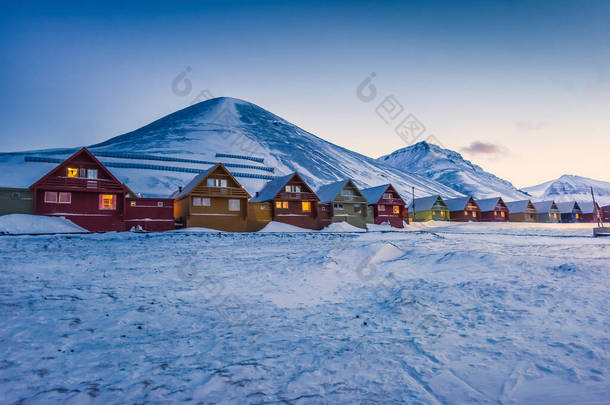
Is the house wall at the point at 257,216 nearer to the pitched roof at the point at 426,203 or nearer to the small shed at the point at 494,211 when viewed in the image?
the pitched roof at the point at 426,203

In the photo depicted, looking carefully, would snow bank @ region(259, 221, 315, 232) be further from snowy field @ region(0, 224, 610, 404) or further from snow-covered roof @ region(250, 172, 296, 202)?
snowy field @ region(0, 224, 610, 404)

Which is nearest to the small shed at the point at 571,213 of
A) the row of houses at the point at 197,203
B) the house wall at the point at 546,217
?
the house wall at the point at 546,217

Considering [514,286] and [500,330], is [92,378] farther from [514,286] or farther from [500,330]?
[514,286]

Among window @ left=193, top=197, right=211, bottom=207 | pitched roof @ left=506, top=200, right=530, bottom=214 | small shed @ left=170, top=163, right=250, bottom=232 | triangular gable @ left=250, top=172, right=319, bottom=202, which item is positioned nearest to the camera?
small shed @ left=170, top=163, right=250, bottom=232

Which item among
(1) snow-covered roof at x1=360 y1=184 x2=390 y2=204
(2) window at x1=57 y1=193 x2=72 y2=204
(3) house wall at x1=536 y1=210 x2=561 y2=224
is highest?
(1) snow-covered roof at x1=360 y1=184 x2=390 y2=204

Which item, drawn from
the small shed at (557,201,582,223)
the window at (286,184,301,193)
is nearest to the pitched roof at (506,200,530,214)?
the small shed at (557,201,582,223)

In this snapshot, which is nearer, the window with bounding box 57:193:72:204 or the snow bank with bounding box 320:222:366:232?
the window with bounding box 57:193:72:204

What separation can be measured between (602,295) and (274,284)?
31.0 ft

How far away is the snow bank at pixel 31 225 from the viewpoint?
24.7 m

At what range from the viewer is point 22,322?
7.05 meters

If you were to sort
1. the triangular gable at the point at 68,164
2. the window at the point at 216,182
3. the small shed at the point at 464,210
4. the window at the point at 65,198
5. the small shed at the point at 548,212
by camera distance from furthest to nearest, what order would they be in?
the small shed at the point at 548,212, the small shed at the point at 464,210, the window at the point at 216,182, the window at the point at 65,198, the triangular gable at the point at 68,164

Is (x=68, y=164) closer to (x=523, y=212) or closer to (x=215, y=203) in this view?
(x=215, y=203)

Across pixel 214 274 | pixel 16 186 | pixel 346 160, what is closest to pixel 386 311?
pixel 214 274

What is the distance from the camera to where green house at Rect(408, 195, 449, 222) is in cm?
7550
